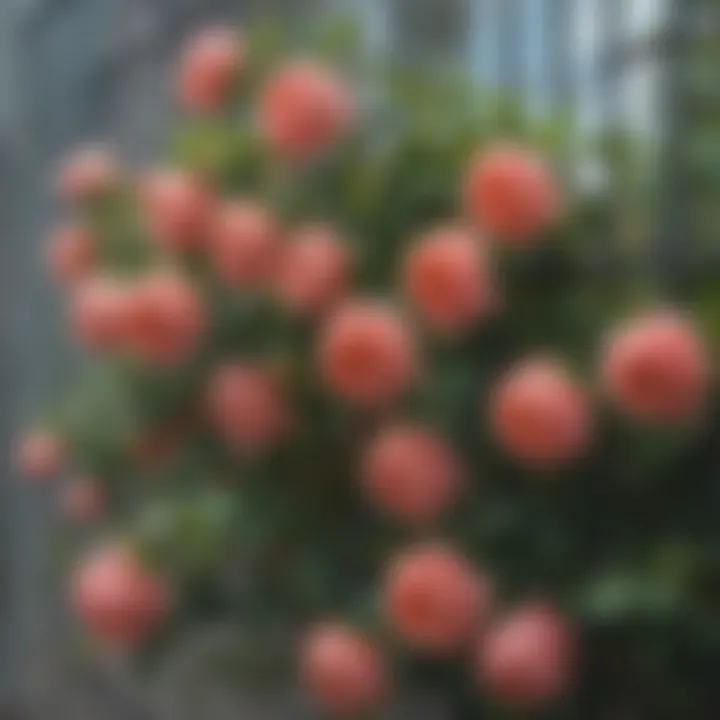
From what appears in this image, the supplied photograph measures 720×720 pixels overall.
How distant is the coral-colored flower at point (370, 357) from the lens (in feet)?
3.06

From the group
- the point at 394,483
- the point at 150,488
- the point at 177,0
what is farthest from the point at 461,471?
the point at 177,0

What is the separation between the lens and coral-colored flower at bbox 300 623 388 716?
95 cm

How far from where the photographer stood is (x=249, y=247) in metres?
1.06

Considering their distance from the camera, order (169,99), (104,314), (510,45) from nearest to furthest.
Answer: (104,314)
(510,45)
(169,99)

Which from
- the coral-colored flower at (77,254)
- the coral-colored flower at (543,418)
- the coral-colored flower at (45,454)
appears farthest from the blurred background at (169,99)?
the coral-colored flower at (45,454)

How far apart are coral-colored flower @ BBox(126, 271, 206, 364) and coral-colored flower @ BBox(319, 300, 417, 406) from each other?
0.13 meters

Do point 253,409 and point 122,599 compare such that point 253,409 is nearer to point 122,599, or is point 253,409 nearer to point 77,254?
point 122,599

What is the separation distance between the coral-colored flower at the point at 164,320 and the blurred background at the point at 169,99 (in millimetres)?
214

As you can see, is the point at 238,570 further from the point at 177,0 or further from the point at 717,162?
the point at 177,0

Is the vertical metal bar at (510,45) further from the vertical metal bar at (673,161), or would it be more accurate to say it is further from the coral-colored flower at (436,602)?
the coral-colored flower at (436,602)

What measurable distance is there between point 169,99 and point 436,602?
3.72 ft

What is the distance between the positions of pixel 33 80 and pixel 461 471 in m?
1.66

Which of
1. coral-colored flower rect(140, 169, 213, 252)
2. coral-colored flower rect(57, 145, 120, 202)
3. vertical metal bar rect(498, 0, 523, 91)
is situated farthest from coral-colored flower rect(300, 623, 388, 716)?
vertical metal bar rect(498, 0, 523, 91)

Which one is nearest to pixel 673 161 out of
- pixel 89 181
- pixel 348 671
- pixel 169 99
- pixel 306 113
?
pixel 306 113
